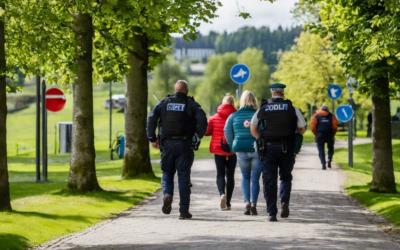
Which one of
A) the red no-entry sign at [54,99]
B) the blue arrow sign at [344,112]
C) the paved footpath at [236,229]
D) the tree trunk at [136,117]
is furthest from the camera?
the blue arrow sign at [344,112]

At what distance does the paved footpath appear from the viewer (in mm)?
7594

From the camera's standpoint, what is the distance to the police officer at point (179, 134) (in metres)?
9.89

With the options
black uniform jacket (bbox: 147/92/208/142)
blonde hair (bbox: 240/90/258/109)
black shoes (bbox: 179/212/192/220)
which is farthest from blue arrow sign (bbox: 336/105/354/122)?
black shoes (bbox: 179/212/192/220)

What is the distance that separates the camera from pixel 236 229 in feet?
28.9

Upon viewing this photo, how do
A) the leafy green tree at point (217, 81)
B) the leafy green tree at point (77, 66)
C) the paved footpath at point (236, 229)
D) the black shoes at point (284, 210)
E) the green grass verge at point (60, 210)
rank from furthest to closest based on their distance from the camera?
the leafy green tree at point (217, 81) < the leafy green tree at point (77, 66) < the black shoes at point (284, 210) < the green grass verge at point (60, 210) < the paved footpath at point (236, 229)

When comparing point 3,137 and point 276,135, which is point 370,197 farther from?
point 3,137

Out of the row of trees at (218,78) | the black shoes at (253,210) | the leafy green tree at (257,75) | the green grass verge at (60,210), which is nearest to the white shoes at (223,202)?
the black shoes at (253,210)

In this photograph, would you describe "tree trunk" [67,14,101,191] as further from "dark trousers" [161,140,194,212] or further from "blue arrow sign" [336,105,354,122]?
"blue arrow sign" [336,105,354,122]

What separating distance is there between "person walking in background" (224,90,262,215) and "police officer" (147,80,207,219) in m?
0.88

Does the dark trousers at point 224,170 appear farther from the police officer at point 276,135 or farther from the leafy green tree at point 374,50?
the leafy green tree at point 374,50

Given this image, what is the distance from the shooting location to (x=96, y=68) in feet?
55.1

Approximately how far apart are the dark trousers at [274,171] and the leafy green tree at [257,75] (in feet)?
291

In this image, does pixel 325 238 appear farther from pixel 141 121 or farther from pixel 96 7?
pixel 141 121

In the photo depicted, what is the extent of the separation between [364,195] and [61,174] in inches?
501
